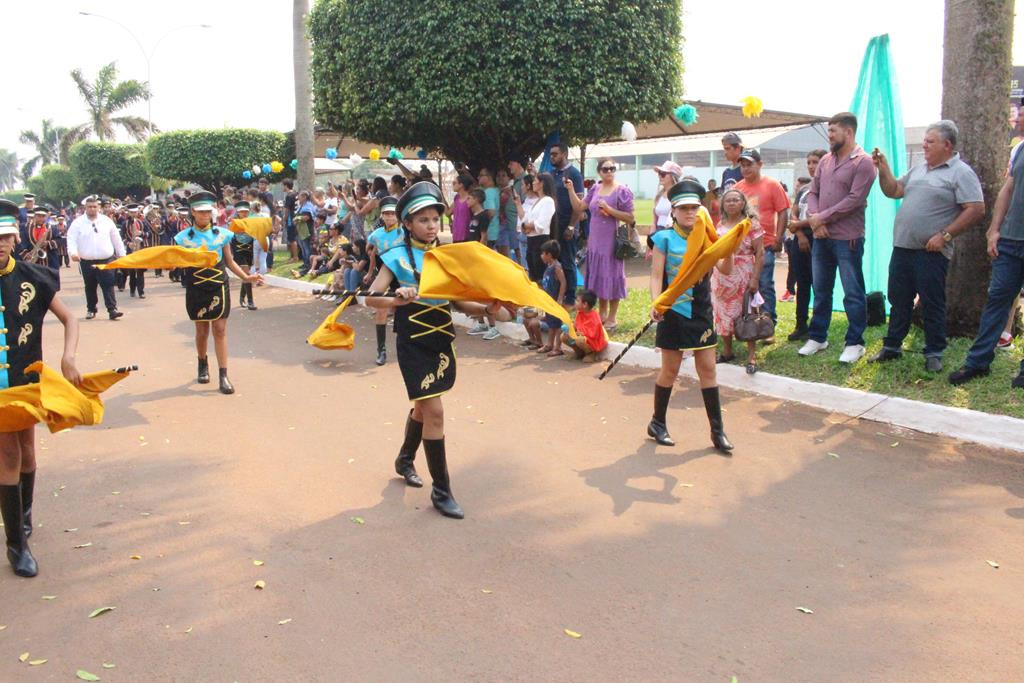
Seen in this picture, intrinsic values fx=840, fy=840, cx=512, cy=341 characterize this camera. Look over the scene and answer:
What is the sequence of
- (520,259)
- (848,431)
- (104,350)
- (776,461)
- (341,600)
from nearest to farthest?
(341,600) → (776,461) → (848,431) → (104,350) → (520,259)

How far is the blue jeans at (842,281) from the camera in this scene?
7.78m

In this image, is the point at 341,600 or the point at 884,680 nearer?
the point at 884,680

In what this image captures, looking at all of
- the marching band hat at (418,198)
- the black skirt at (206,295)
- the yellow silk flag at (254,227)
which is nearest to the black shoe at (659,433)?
the marching band hat at (418,198)

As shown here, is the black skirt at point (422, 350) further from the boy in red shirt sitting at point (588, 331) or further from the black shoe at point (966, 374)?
the black shoe at point (966, 374)

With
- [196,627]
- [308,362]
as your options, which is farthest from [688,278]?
[308,362]

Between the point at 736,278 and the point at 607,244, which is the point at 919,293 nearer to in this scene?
the point at 736,278

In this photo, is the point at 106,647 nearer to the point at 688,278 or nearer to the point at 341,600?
the point at 341,600

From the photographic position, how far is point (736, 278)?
27.1 ft

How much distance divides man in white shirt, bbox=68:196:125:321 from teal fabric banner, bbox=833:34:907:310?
11.6 metres

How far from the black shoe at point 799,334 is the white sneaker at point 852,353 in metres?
0.92

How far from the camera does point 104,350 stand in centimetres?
1130

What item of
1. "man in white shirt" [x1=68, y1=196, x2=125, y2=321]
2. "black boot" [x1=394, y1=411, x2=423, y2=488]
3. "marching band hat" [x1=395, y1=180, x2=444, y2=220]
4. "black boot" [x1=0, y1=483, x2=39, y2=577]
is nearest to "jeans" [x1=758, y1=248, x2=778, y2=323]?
"black boot" [x1=394, y1=411, x2=423, y2=488]

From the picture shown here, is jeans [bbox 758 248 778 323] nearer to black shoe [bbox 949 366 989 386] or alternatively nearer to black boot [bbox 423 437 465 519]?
black shoe [bbox 949 366 989 386]

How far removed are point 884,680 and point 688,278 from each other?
125 inches
